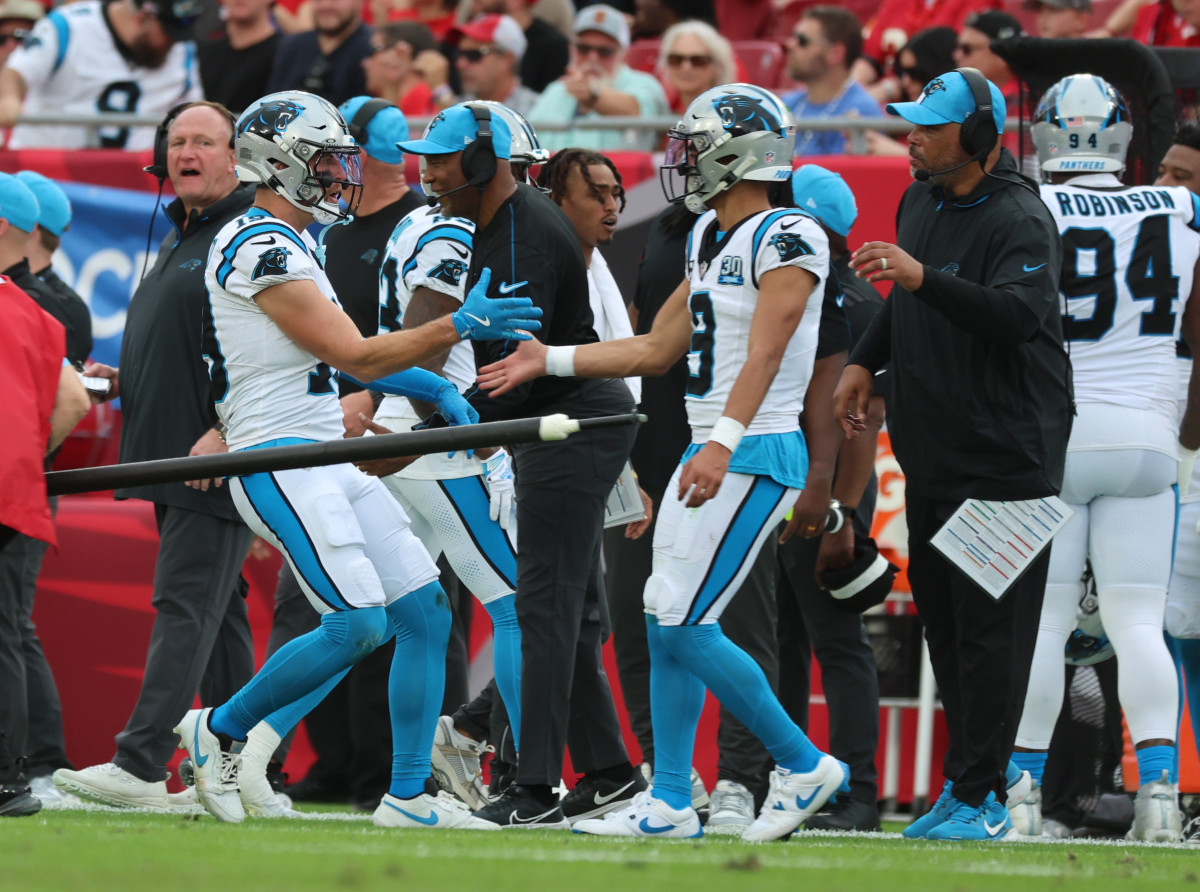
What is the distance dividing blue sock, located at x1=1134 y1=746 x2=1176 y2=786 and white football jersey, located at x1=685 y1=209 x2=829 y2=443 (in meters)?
1.55

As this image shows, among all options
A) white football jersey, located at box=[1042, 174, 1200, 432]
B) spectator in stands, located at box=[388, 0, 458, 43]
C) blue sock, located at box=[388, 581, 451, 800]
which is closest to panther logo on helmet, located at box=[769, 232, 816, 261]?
white football jersey, located at box=[1042, 174, 1200, 432]

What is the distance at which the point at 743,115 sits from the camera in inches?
190

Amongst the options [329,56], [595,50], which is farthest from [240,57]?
[595,50]

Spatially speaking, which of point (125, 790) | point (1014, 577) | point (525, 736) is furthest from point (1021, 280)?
point (125, 790)

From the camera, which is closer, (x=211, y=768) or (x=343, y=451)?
(x=343, y=451)

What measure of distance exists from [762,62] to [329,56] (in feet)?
8.26

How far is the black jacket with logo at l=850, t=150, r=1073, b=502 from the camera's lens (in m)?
4.96

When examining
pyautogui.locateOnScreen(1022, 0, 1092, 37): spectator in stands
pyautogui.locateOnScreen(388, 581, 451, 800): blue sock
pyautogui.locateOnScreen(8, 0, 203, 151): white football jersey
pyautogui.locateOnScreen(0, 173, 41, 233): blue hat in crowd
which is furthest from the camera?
pyautogui.locateOnScreen(8, 0, 203, 151): white football jersey

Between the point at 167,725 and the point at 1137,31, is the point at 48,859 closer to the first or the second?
the point at 167,725

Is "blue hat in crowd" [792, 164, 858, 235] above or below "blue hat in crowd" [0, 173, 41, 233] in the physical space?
above

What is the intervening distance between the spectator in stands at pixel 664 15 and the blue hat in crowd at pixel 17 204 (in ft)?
18.1

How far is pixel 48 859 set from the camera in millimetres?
3617

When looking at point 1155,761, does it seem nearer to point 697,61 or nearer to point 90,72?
point 697,61

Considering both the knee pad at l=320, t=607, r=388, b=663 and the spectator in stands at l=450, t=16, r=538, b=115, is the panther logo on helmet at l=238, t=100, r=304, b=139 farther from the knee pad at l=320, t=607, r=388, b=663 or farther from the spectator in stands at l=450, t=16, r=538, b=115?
the spectator in stands at l=450, t=16, r=538, b=115
